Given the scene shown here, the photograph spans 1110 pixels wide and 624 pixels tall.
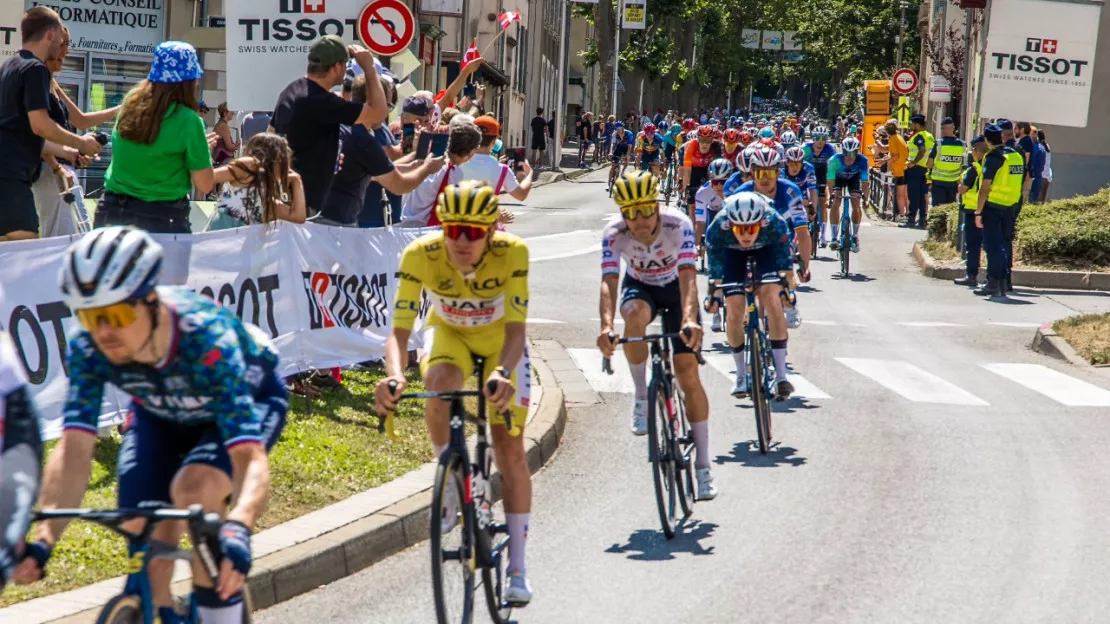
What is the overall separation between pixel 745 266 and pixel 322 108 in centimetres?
324

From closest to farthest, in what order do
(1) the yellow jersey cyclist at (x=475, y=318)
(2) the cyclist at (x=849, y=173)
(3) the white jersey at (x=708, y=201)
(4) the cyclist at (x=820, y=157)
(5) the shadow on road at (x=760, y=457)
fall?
1. (1) the yellow jersey cyclist at (x=475, y=318)
2. (5) the shadow on road at (x=760, y=457)
3. (3) the white jersey at (x=708, y=201)
4. (2) the cyclist at (x=849, y=173)
5. (4) the cyclist at (x=820, y=157)

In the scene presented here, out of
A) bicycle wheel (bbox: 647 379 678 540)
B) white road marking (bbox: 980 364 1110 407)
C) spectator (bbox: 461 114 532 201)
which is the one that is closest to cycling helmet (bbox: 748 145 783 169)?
spectator (bbox: 461 114 532 201)

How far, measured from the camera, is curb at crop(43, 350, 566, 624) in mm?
6559

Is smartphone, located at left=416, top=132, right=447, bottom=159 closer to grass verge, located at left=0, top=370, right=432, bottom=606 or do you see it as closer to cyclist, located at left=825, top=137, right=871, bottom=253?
grass verge, located at left=0, top=370, right=432, bottom=606

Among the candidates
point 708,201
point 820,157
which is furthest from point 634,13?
point 708,201

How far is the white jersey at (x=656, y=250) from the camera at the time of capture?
8703 millimetres

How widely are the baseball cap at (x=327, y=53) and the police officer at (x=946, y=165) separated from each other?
18.4 meters

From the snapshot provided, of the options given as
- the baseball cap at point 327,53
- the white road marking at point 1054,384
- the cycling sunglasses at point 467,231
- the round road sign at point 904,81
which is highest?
the round road sign at point 904,81

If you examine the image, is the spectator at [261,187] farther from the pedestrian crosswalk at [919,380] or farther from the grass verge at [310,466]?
the pedestrian crosswalk at [919,380]

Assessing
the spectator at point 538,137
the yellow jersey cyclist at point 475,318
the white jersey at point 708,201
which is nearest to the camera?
the yellow jersey cyclist at point 475,318

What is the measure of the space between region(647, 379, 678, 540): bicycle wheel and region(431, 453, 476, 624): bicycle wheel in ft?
6.94

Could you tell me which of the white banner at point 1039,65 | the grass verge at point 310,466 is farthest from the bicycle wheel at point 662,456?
the white banner at point 1039,65

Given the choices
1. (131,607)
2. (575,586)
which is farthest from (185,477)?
(575,586)

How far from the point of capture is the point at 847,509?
8.93 m
